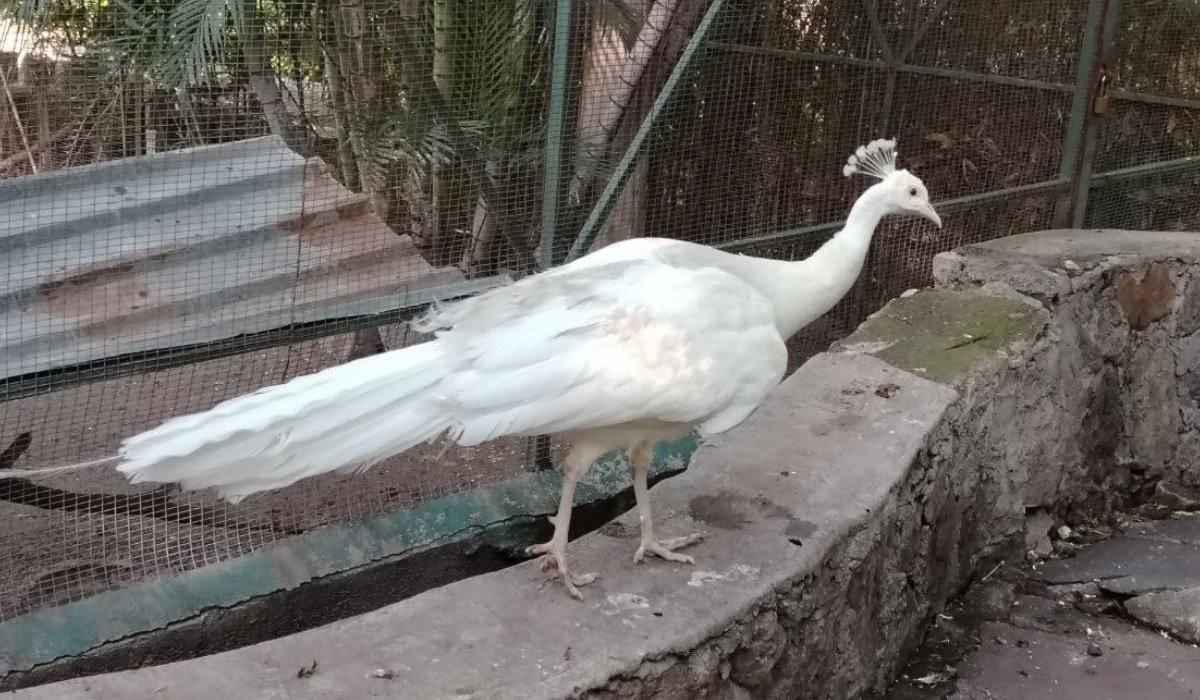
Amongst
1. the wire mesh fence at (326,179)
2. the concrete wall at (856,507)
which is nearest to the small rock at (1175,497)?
the concrete wall at (856,507)

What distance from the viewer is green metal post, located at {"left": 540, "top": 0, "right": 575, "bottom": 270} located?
3258mm

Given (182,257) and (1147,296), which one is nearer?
(182,257)

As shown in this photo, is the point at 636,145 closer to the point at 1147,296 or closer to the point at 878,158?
the point at 878,158

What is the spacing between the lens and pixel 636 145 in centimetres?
347

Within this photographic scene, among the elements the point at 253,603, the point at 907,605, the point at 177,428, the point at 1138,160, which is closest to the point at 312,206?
the point at 253,603

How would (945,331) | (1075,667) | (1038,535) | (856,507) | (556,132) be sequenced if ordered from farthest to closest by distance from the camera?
(1038,535), (945,331), (556,132), (1075,667), (856,507)

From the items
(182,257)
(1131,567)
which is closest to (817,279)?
(1131,567)

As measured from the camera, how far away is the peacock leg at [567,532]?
95.4 inches

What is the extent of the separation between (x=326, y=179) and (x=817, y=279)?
1.55 metres

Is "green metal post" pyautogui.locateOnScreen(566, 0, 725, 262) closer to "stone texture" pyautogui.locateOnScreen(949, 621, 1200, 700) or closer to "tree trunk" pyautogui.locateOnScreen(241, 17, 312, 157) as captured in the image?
"tree trunk" pyautogui.locateOnScreen(241, 17, 312, 157)

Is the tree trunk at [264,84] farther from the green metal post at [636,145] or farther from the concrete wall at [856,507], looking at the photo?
the concrete wall at [856,507]

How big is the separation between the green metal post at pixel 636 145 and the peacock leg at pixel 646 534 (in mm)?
941

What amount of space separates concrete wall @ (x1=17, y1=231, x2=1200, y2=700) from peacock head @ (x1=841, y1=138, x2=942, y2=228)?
0.54 metres

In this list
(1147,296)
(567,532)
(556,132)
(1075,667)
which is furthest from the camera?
(1147,296)
